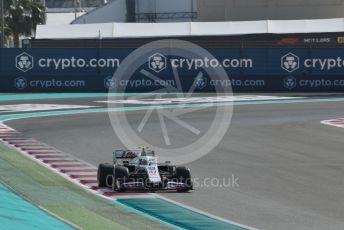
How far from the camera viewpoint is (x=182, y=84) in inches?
1598

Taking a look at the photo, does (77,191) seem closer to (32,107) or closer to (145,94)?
(32,107)

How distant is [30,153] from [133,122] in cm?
751

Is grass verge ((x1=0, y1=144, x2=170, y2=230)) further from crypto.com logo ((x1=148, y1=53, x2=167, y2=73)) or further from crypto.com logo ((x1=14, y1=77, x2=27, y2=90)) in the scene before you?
crypto.com logo ((x1=148, y1=53, x2=167, y2=73))

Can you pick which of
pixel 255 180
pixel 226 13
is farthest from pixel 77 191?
pixel 226 13

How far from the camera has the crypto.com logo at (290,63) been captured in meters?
40.4

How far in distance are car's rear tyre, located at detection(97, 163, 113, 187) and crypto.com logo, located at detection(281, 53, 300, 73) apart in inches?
1095

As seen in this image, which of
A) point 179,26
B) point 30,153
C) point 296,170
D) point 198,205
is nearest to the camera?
point 198,205

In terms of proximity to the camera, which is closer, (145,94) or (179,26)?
(145,94)

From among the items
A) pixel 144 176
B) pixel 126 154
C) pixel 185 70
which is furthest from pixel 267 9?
pixel 144 176

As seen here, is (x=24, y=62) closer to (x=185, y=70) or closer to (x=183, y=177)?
(x=185, y=70)

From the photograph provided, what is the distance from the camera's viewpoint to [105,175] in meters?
13.3

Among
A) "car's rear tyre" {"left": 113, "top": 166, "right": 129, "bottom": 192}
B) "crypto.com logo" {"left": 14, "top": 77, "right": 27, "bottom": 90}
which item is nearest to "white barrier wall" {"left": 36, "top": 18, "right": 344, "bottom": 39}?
"crypto.com logo" {"left": 14, "top": 77, "right": 27, "bottom": 90}

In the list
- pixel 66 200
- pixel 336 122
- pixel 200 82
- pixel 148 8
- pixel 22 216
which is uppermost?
pixel 148 8

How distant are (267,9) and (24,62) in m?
26.3
